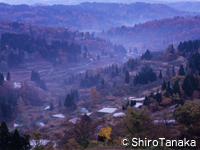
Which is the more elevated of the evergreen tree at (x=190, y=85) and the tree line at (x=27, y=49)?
the tree line at (x=27, y=49)

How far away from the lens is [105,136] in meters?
25.3

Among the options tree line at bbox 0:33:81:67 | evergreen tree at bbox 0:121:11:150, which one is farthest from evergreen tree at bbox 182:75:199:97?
tree line at bbox 0:33:81:67

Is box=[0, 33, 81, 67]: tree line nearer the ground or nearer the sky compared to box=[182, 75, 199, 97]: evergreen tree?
nearer the sky

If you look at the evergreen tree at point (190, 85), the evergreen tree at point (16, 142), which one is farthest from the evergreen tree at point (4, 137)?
the evergreen tree at point (190, 85)

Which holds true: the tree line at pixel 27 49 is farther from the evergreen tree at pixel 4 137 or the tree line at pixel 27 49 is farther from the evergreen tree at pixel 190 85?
the evergreen tree at pixel 4 137

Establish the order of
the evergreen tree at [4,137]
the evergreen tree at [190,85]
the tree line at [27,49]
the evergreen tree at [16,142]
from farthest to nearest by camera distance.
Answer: the tree line at [27,49] → the evergreen tree at [190,85] → the evergreen tree at [4,137] → the evergreen tree at [16,142]

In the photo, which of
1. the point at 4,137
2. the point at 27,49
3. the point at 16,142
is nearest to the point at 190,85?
the point at 16,142

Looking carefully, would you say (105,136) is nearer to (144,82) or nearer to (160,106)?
(160,106)

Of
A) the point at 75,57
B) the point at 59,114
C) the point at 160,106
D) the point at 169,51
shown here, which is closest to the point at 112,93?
the point at 59,114

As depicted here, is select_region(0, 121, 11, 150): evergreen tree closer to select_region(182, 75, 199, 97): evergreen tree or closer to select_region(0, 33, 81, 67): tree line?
select_region(182, 75, 199, 97): evergreen tree

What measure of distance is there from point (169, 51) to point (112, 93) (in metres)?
42.6

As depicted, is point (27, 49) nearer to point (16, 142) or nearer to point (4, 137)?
point (4, 137)

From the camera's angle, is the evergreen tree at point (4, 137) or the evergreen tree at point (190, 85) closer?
the evergreen tree at point (4, 137)

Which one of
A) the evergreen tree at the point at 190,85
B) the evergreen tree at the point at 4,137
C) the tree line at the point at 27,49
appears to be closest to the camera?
the evergreen tree at the point at 4,137
